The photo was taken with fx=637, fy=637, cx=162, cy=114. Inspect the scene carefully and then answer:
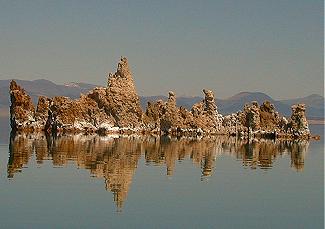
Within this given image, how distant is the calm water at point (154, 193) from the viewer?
27.3 metres

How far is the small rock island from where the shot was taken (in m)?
117

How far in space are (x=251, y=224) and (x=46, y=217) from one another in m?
8.73

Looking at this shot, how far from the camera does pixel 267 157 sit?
65.3 meters

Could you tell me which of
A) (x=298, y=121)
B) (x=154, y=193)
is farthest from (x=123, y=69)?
(x=154, y=193)

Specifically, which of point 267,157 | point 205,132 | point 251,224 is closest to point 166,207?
point 251,224

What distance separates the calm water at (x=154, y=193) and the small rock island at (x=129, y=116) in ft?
201

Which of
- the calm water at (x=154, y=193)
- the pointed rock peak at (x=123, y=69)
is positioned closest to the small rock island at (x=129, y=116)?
the pointed rock peak at (x=123, y=69)

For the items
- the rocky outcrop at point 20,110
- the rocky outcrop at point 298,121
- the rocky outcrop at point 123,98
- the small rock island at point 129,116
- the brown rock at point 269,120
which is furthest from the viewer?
the brown rock at point 269,120

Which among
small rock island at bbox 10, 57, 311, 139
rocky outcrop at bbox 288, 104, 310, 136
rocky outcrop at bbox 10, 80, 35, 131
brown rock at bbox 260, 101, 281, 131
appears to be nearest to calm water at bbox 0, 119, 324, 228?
rocky outcrop at bbox 10, 80, 35, 131

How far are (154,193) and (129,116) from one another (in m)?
90.6

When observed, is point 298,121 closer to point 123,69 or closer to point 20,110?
point 123,69

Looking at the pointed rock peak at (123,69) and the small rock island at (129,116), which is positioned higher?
the pointed rock peak at (123,69)

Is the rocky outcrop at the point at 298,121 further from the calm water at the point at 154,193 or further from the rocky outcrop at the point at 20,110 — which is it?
the calm water at the point at 154,193

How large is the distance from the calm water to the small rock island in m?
61.2
